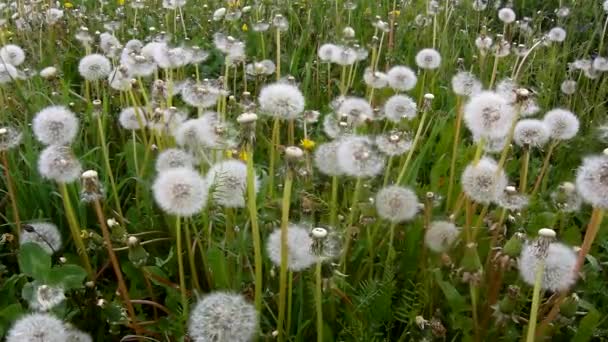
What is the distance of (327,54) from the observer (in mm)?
2754

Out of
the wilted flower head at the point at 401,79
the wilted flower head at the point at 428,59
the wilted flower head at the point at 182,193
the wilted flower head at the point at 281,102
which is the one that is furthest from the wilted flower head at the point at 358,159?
the wilted flower head at the point at 428,59

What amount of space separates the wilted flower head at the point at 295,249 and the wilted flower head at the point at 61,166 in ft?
1.49

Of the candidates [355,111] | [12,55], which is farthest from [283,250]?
[12,55]

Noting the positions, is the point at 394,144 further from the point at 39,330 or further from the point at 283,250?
the point at 39,330

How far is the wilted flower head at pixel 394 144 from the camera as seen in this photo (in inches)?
70.2

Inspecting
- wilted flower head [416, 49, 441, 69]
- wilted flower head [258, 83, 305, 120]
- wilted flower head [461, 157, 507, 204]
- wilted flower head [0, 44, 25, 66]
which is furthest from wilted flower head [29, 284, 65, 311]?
wilted flower head [416, 49, 441, 69]

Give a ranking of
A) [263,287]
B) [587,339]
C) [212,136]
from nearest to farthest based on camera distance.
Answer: [587,339]
[263,287]
[212,136]

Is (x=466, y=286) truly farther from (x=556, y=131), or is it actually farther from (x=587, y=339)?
(x=556, y=131)

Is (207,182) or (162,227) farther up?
(207,182)

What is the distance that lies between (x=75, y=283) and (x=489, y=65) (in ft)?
8.01

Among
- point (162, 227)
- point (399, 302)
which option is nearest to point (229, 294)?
point (399, 302)

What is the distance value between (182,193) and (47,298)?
12.9 inches

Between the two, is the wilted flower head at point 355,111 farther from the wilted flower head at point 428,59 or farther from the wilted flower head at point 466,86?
the wilted flower head at point 428,59

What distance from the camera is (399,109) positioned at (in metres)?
2.16
